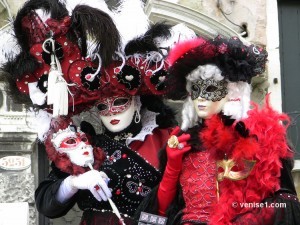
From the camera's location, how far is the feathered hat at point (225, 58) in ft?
10.7

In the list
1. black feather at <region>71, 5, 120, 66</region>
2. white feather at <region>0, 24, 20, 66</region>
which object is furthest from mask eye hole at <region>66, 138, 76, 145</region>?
white feather at <region>0, 24, 20, 66</region>

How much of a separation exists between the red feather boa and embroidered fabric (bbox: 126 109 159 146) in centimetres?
60

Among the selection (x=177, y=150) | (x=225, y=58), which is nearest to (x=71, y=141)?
(x=177, y=150)

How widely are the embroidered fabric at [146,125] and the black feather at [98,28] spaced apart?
411 millimetres

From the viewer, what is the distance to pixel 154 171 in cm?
368

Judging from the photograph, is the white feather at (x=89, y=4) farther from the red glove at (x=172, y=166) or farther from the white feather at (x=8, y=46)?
the red glove at (x=172, y=166)

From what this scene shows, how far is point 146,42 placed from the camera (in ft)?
12.1

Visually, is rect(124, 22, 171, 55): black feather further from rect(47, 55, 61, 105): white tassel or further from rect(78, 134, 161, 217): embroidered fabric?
rect(78, 134, 161, 217): embroidered fabric

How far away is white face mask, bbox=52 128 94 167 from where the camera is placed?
3623mm

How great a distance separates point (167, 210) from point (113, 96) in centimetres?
66

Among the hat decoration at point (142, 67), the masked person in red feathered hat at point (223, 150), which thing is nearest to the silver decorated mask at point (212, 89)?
the masked person in red feathered hat at point (223, 150)

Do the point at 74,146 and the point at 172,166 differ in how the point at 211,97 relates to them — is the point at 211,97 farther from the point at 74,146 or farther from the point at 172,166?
the point at 74,146

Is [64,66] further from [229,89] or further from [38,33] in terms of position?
[229,89]

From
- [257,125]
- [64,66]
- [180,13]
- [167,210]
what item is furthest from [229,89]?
[180,13]
